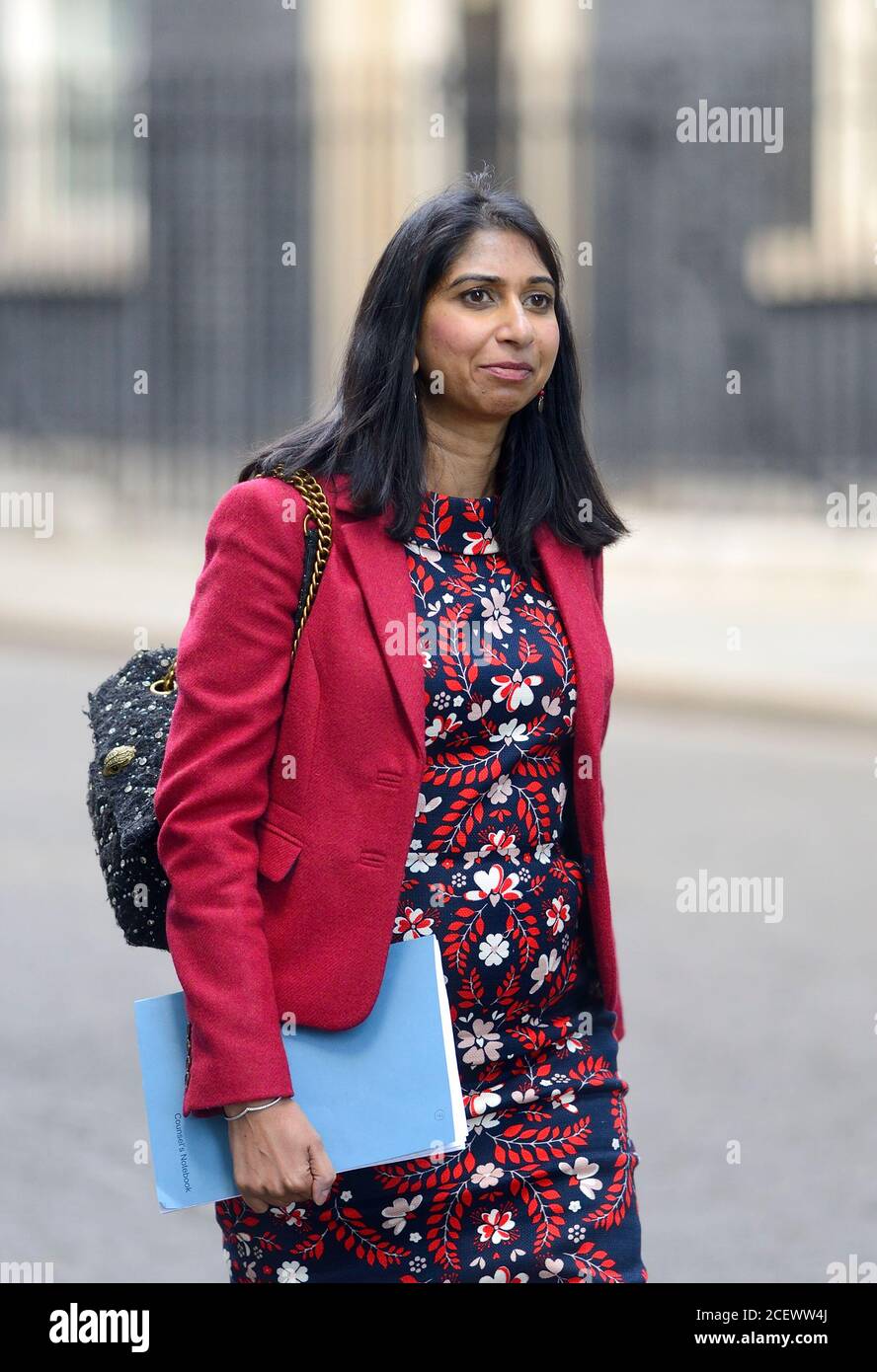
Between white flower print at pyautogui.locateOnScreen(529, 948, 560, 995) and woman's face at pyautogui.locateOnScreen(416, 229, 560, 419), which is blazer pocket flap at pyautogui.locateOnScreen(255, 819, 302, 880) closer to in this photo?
white flower print at pyautogui.locateOnScreen(529, 948, 560, 995)

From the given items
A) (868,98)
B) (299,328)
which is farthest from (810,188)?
(299,328)

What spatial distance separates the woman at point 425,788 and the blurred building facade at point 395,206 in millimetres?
11757

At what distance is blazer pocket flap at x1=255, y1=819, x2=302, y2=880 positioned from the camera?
2.62 m

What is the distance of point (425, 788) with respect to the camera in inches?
106

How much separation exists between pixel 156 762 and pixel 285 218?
14949 mm

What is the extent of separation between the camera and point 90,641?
46.4ft

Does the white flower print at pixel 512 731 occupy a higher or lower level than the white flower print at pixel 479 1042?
higher

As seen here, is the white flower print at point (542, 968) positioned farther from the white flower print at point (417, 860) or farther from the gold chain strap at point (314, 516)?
the gold chain strap at point (314, 516)

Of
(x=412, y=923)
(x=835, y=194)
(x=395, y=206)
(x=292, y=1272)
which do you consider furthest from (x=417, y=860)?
(x=395, y=206)

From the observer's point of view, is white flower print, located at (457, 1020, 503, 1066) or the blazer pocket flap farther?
white flower print, located at (457, 1020, 503, 1066)

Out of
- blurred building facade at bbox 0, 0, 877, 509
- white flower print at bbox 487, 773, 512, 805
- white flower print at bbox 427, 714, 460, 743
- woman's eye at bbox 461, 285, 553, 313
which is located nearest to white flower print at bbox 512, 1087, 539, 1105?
white flower print at bbox 487, 773, 512, 805

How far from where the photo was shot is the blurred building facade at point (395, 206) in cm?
1487

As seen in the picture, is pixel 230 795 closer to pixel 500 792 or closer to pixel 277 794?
pixel 277 794

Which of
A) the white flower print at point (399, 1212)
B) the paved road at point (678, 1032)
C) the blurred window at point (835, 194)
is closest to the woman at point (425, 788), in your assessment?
the white flower print at point (399, 1212)
